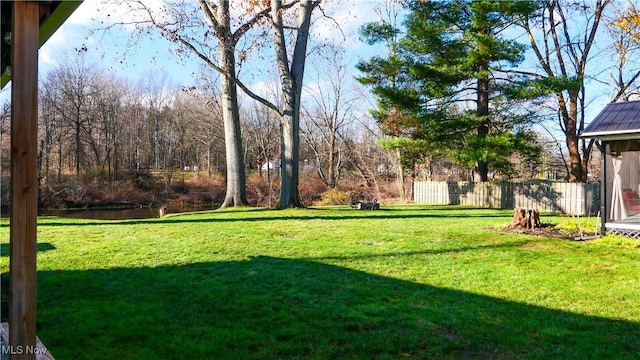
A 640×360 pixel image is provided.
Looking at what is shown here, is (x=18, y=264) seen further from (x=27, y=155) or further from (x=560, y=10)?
(x=560, y=10)

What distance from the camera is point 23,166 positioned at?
6.53 ft

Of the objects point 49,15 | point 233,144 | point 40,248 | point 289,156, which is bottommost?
point 40,248

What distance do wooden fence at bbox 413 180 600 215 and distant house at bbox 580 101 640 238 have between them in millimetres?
5455

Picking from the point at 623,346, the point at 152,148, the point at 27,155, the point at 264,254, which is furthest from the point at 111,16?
the point at 152,148

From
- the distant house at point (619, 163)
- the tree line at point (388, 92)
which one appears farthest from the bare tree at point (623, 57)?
the distant house at point (619, 163)

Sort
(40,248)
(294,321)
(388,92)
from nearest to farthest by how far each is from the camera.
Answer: (294,321) → (40,248) → (388,92)

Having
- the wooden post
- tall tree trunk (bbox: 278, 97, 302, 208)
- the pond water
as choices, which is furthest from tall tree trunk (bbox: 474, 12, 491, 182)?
the wooden post

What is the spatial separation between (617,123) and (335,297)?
741 centimetres

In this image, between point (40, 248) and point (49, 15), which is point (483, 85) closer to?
point (40, 248)

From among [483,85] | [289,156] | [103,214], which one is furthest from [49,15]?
[103,214]

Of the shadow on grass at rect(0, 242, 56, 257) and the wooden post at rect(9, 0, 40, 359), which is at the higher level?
the wooden post at rect(9, 0, 40, 359)

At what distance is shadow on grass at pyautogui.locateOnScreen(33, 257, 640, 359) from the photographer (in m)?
3.19

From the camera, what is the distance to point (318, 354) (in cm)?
312

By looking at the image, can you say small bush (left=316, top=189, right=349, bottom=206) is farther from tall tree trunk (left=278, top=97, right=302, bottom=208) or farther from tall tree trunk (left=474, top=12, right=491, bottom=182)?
tall tree trunk (left=278, top=97, right=302, bottom=208)
